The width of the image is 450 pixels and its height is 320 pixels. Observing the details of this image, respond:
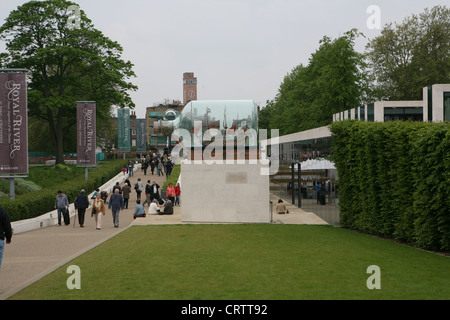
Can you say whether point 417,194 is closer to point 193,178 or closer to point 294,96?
point 193,178

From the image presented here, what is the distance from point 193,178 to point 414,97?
43.0 metres

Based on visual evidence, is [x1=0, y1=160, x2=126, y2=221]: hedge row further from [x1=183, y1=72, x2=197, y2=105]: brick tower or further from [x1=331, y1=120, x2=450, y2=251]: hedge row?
[x1=183, y1=72, x2=197, y2=105]: brick tower

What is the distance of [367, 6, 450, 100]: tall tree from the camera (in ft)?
179

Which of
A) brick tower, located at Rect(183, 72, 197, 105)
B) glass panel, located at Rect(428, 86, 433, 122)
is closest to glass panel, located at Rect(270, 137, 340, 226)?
glass panel, located at Rect(428, 86, 433, 122)

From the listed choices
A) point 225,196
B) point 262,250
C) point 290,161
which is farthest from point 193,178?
point 290,161

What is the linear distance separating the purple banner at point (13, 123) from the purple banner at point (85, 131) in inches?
463

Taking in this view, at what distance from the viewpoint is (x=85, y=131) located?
37.2 metres

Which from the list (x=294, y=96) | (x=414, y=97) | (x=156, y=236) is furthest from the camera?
(x=294, y=96)

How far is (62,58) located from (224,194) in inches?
1313

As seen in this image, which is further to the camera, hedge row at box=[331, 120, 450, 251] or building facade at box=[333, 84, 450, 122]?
building facade at box=[333, 84, 450, 122]

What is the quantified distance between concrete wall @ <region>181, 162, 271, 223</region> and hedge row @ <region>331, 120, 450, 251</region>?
3307mm

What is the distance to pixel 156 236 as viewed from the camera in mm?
16828

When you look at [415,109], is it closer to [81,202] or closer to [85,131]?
[85,131]

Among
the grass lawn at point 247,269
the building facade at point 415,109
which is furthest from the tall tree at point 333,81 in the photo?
the grass lawn at point 247,269
